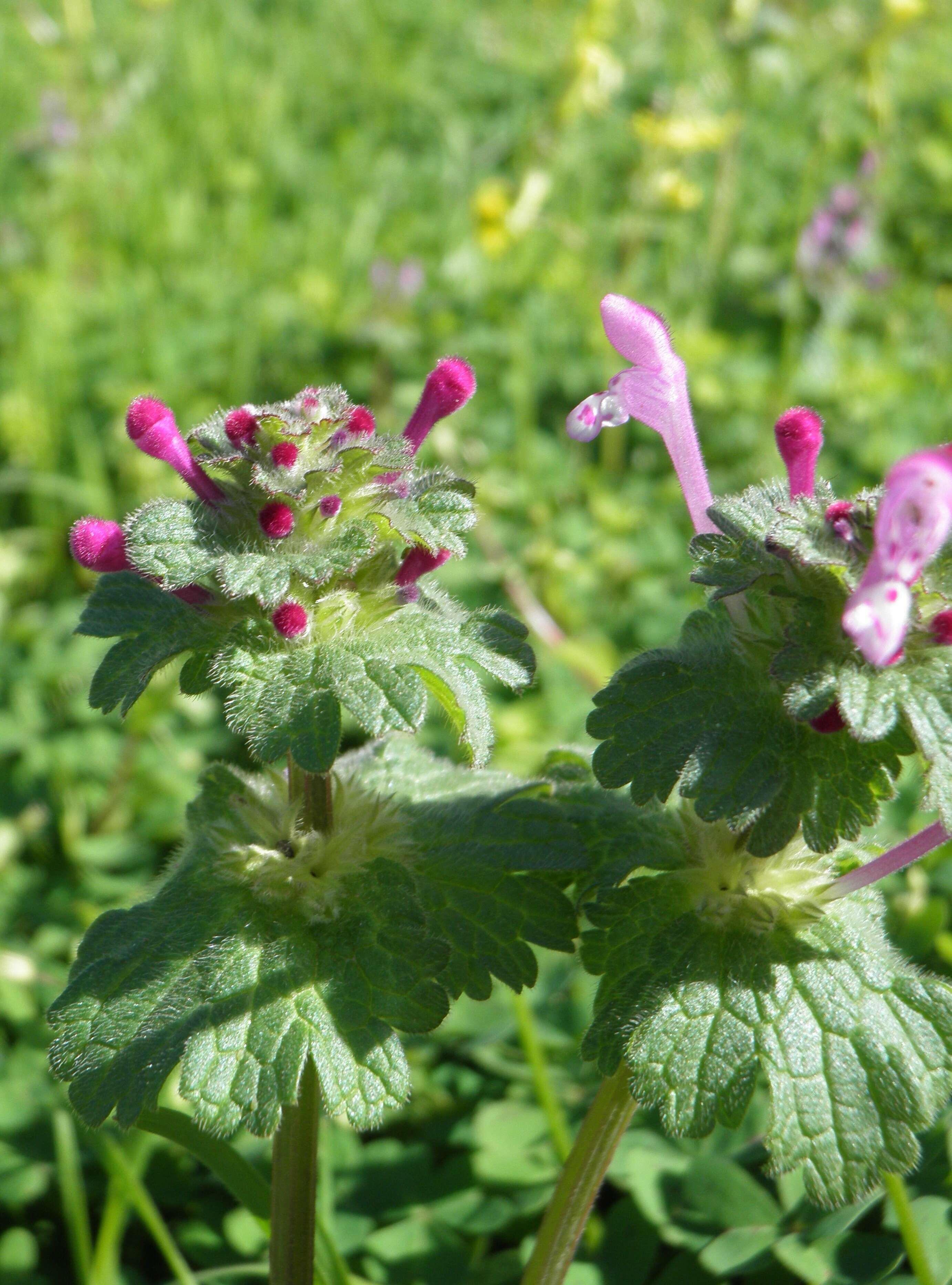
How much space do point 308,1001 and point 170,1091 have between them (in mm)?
893

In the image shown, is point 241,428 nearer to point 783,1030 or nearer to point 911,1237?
point 783,1030

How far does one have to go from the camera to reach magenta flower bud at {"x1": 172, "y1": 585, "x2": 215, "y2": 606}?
3.75 feet

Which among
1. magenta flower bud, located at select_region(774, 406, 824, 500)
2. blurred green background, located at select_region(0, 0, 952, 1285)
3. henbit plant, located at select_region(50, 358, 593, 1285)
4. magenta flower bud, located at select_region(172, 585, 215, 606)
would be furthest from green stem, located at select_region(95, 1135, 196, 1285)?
magenta flower bud, located at select_region(774, 406, 824, 500)

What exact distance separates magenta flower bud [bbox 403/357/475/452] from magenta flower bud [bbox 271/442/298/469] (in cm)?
16

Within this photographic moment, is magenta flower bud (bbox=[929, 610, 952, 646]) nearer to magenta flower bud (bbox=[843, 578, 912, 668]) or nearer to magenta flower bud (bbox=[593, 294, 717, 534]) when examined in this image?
magenta flower bud (bbox=[843, 578, 912, 668])

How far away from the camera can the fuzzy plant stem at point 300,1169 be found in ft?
4.00

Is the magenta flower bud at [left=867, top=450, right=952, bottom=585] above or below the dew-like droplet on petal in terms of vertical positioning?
below

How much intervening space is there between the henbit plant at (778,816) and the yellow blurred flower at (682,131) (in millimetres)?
2793

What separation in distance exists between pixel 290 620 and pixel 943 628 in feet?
1.79

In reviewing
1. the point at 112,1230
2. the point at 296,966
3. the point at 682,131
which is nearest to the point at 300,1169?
the point at 296,966

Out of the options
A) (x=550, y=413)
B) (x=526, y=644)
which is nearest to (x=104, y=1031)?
(x=526, y=644)

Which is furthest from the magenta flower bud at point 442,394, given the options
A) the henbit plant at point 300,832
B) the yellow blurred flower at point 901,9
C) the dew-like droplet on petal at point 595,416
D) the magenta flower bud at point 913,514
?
the yellow blurred flower at point 901,9

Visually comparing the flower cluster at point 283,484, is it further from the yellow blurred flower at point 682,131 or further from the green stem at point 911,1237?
the yellow blurred flower at point 682,131

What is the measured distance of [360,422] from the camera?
1.15 metres
